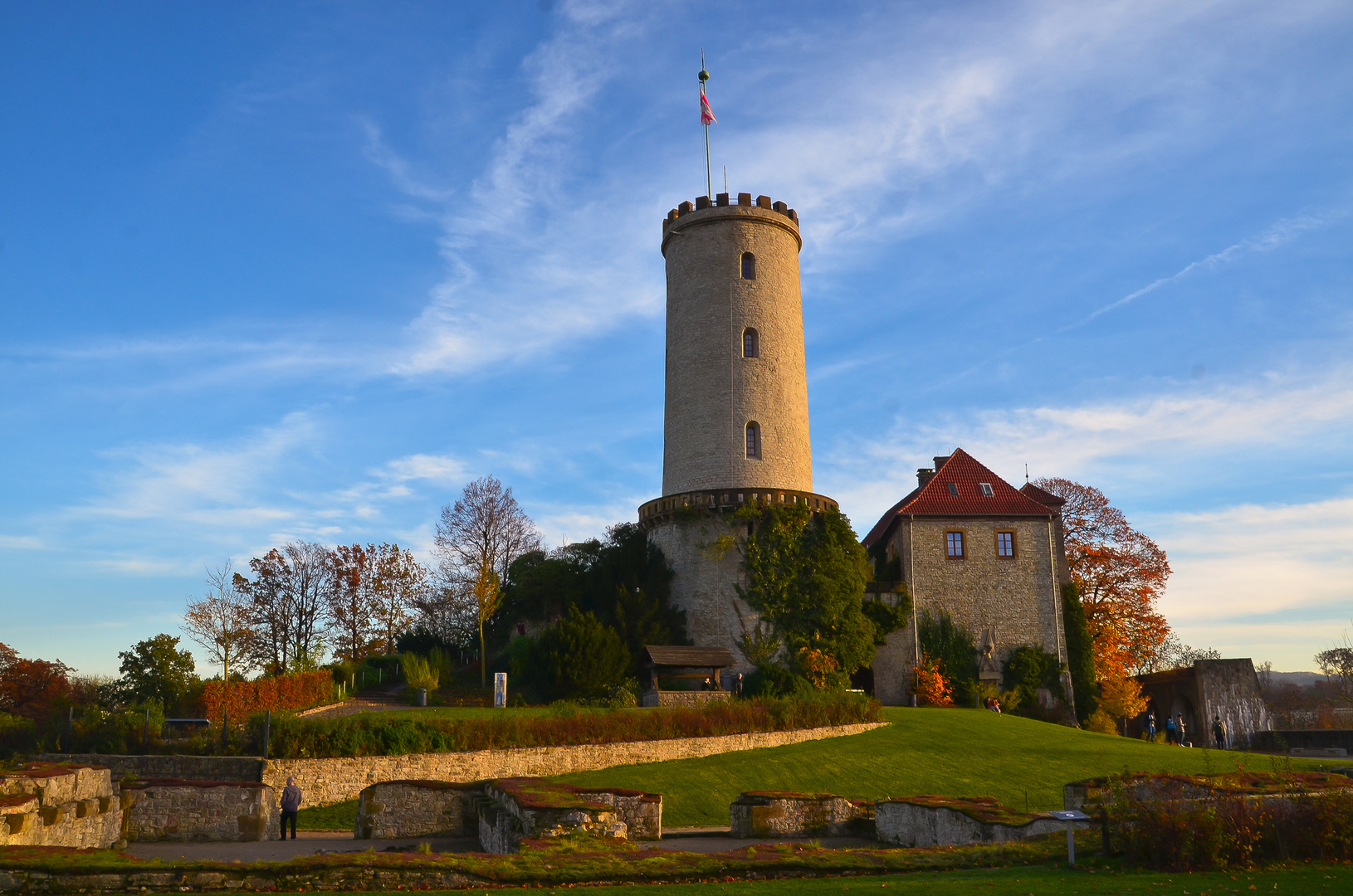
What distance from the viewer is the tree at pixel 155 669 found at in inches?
1347

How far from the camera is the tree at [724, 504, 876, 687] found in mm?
35969

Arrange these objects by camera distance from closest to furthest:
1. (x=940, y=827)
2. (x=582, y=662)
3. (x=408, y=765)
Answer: (x=940, y=827) < (x=408, y=765) < (x=582, y=662)

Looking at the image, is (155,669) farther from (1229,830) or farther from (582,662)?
(1229,830)

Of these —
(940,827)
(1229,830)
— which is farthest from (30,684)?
(1229,830)

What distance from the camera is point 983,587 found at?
4047 centimetres

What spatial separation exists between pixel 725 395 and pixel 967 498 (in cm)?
1173

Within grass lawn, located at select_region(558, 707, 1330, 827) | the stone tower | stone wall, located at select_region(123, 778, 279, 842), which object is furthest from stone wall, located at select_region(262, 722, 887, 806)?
the stone tower

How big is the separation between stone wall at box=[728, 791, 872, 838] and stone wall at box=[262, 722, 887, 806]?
6609 mm

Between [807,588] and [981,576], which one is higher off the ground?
[981,576]

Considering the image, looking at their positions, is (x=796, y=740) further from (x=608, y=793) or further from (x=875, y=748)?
(x=608, y=793)

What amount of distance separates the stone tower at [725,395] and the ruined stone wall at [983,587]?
18.5 feet

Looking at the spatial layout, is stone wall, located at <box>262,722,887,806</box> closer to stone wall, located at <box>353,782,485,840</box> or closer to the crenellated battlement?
stone wall, located at <box>353,782,485,840</box>

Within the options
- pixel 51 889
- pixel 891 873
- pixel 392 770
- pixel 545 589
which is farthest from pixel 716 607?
pixel 51 889

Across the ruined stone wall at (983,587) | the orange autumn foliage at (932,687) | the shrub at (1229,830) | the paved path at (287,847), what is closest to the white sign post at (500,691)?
the paved path at (287,847)
